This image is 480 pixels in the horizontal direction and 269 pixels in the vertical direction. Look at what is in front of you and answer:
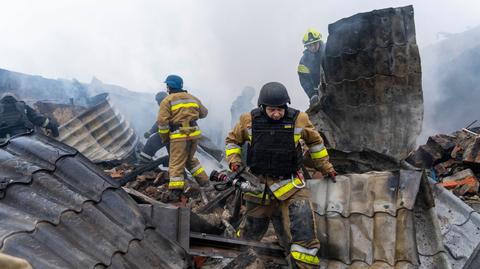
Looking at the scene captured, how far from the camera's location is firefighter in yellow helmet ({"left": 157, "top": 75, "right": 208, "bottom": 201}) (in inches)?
224

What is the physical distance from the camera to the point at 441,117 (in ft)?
38.4

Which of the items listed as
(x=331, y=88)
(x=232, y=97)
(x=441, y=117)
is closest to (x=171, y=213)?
(x=331, y=88)

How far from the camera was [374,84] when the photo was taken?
497cm

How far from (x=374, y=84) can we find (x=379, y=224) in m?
2.13

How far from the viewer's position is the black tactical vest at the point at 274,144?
11.8 ft

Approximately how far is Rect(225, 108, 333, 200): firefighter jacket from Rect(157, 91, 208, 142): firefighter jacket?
6.43 feet

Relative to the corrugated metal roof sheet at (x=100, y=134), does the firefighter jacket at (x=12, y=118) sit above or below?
above

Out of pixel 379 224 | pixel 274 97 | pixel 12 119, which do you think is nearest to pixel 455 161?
pixel 379 224

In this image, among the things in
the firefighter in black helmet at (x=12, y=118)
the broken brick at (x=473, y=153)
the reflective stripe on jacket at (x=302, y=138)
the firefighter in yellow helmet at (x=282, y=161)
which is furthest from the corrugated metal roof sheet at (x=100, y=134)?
the broken brick at (x=473, y=153)

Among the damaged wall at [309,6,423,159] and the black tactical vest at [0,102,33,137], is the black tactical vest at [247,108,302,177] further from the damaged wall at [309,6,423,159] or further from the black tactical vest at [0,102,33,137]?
the black tactical vest at [0,102,33,137]

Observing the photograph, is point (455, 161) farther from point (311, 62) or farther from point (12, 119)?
point (12, 119)

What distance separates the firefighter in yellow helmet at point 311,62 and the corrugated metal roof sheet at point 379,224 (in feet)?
12.8

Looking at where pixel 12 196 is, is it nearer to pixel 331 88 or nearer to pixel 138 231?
pixel 138 231

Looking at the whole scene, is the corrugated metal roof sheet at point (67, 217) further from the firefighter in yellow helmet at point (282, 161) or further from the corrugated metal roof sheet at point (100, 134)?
the corrugated metal roof sheet at point (100, 134)
